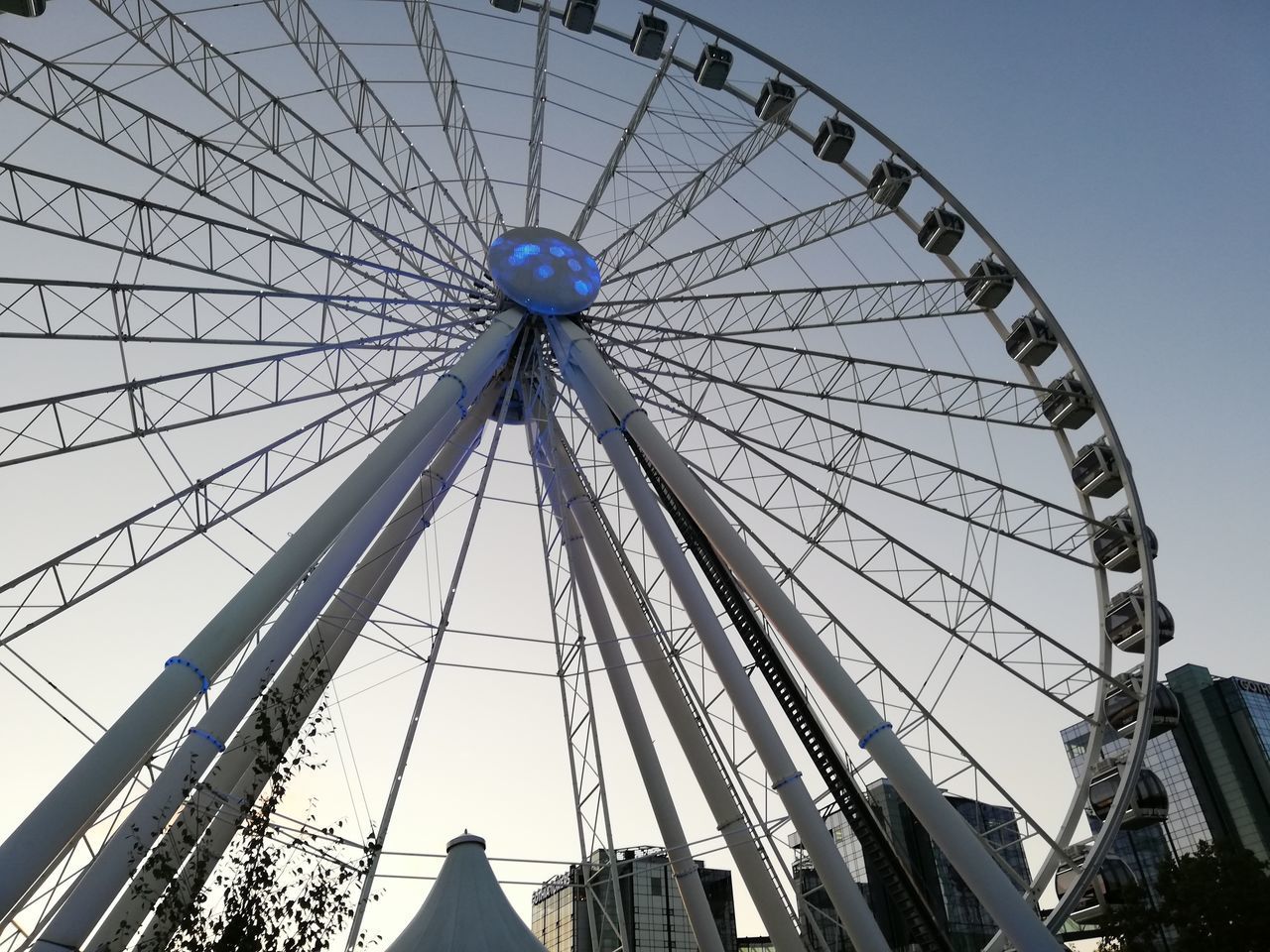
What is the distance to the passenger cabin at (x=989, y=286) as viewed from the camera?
23.0 meters

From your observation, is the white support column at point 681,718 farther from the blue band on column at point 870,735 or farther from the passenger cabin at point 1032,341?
the passenger cabin at point 1032,341

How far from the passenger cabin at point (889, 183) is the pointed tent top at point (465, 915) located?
51.7 ft

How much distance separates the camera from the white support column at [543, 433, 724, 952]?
1856cm

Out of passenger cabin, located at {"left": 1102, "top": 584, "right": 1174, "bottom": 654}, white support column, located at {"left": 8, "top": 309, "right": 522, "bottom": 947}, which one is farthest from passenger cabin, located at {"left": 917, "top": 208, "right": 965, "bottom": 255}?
white support column, located at {"left": 8, "top": 309, "right": 522, "bottom": 947}

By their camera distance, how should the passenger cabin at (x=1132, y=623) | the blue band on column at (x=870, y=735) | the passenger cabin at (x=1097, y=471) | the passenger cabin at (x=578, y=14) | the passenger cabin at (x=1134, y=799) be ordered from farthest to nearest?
the passenger cabin at (x=578, y=14) → the passenger cabin at (x=1097, y=471) → the passenger cabin at (x=1132, y=623) → the passenger cabin at (x=1134, y=799) → the blue band on column at (x=870, y=735)

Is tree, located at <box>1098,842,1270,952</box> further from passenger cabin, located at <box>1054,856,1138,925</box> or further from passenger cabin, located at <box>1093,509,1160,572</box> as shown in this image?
passenger cabin, located at <box>1093,509,1160,572</box>

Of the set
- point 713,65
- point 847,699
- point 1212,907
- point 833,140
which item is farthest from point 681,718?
point 1212,907

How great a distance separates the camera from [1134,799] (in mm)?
19844

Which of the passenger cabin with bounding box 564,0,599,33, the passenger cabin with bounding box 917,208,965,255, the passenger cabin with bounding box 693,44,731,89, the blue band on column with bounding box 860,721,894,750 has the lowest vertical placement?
the blue band on column with bounding box 860,721,894,750

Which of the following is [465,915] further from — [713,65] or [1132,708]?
[713,65]

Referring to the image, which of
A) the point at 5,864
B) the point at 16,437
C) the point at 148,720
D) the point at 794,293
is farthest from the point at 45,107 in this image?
the point at 794,293

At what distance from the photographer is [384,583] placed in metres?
18.3

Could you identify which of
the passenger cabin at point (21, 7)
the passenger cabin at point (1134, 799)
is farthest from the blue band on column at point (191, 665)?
the passenger cabin at point (1134, 799)

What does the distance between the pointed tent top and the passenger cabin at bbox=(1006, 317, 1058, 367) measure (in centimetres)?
1577
